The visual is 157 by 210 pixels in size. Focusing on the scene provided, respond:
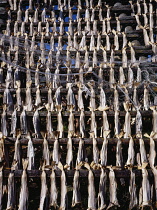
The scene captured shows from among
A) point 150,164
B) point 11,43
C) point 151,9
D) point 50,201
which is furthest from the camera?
point 151,9

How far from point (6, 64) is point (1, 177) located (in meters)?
2.80

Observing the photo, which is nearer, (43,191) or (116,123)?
(43,191)

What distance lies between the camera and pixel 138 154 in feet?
13.8

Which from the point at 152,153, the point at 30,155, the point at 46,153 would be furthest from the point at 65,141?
the point at 152,153

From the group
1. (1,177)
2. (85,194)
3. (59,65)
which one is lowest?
(85,194)

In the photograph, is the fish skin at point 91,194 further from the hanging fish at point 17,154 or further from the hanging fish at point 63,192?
the hanging fish at point 17,154

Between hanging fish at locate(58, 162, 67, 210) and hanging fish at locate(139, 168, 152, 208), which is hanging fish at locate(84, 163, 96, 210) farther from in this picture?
hanging fish at locate(139, 168, 152, 208)

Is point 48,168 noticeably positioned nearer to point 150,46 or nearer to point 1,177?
point 1,177

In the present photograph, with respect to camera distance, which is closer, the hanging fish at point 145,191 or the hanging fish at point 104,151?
the hanging fish at point 145,191

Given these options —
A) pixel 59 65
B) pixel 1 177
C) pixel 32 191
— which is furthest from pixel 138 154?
pixel 59 65

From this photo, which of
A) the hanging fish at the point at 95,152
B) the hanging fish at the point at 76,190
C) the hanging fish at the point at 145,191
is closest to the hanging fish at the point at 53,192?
the hanging fish at the point at 76,190

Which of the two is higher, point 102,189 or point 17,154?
point 17,154

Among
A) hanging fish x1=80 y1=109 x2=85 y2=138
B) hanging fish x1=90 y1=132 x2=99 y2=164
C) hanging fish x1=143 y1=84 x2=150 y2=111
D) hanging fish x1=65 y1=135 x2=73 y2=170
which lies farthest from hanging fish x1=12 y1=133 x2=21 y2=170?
hanging fish x1=143 y1=84 x2=150 y2=111

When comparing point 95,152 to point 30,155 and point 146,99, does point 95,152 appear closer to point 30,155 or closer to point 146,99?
point 30,155
